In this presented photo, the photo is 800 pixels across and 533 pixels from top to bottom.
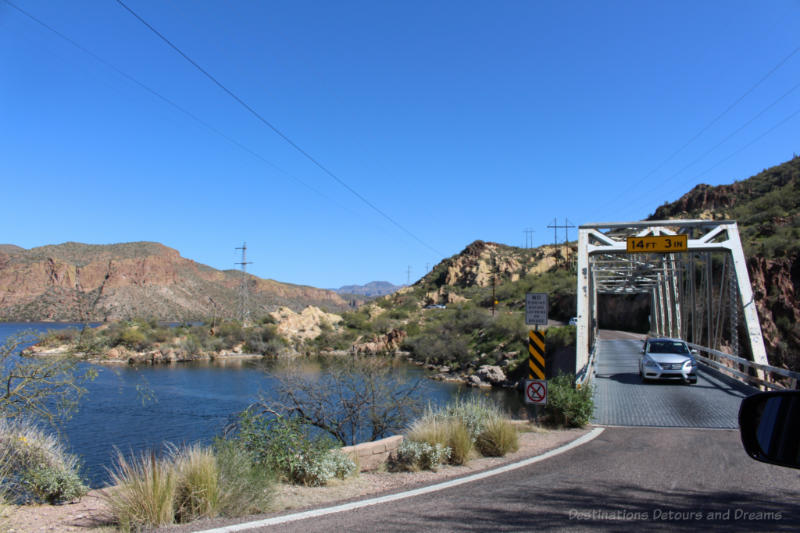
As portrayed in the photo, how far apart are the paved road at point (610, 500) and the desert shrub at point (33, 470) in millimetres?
4267

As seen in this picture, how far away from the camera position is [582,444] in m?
10.2

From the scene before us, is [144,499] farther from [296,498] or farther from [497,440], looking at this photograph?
[497,440]

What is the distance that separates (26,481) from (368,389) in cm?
813

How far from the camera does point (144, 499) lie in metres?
6.11

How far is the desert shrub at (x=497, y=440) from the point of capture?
388 inches

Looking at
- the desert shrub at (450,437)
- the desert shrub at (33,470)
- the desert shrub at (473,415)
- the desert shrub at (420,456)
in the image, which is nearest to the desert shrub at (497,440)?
the desert shrub at (473,415)

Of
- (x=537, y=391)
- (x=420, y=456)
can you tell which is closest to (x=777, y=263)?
(x=537, y=391)

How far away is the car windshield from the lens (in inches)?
819

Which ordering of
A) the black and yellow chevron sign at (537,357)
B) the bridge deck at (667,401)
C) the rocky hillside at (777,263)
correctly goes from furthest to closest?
the rocky hillside at (777,263) → the bridge deck at (667,401) → the black and yellow chevron sign at (537,357)

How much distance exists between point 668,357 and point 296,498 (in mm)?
16599

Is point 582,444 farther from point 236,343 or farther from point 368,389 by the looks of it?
point 236,343

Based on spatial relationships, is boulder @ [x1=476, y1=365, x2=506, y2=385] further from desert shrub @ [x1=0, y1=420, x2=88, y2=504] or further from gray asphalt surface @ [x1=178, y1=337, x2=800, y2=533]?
desert shrub @ [x1=0, y1=420, x2=88, y2=504]

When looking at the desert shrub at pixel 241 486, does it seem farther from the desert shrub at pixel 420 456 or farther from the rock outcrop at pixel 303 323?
the rock outcrop at pixel 303 323

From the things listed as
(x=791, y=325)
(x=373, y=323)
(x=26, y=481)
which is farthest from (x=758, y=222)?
(x=26, y=481)
